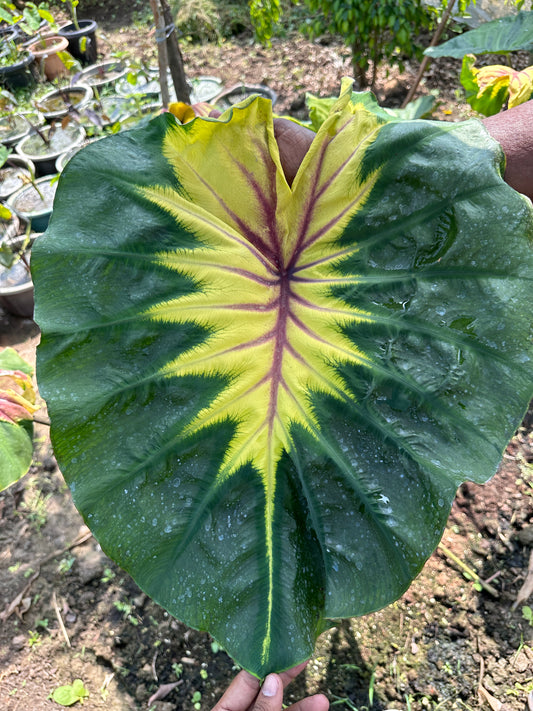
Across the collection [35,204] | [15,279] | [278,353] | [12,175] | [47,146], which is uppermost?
[278,353]

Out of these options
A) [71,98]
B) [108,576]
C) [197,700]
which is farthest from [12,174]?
[197,700]

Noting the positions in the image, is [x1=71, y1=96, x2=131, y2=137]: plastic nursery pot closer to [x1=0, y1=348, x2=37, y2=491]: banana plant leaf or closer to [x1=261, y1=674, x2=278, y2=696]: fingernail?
[x1=0, y1=348, x2=37, y2=491]: banana plant leaf

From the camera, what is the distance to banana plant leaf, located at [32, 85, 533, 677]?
2.39 ft

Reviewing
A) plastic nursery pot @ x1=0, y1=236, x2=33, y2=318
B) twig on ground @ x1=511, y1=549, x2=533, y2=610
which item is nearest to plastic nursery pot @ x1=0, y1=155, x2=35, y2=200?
plastic nursery pot @ x1=0, y1=236, x2=33, y2=318

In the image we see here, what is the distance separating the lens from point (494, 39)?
6.82 feet

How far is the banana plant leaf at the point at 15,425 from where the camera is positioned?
1.31 m

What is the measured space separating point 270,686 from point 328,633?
100 centimetres

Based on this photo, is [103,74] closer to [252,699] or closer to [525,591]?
[525,591]

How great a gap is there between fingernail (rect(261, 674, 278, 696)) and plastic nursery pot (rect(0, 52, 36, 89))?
5589 millimetres

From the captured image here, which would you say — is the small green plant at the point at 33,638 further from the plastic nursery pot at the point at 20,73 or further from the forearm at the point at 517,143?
the plastic nursery pot at the point at 20,73

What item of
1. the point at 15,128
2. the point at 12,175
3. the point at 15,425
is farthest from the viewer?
the point at 15,128

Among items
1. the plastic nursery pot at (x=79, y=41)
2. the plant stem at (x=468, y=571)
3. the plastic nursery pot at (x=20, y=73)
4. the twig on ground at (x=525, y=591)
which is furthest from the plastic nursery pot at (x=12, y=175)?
the twig on ground at (x=525, y=591)

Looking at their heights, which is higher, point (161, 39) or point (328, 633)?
point (161, 39)

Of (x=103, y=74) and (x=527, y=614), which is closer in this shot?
(x=527, y=614)
